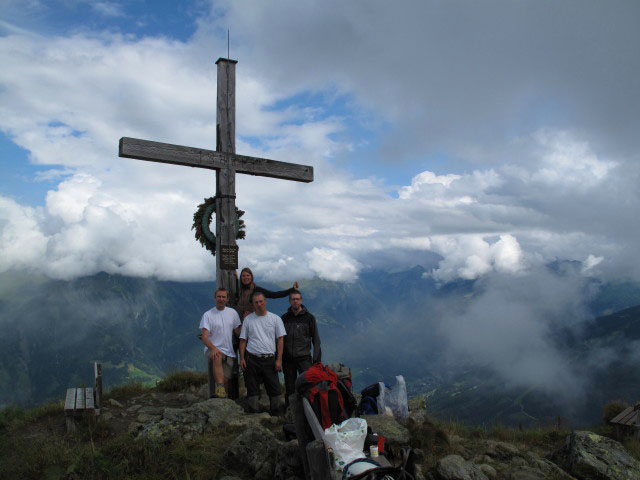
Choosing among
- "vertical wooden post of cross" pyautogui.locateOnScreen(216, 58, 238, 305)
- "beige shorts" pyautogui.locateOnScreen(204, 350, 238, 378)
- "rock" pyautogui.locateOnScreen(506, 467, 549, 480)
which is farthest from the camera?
"vertical wooden post of cross" pyautogui.locateOnScreen(216, 58, 238, 305)

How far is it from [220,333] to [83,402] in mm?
2479

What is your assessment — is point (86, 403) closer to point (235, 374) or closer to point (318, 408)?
point (235, 374)

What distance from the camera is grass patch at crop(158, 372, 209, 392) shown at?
10.4 m

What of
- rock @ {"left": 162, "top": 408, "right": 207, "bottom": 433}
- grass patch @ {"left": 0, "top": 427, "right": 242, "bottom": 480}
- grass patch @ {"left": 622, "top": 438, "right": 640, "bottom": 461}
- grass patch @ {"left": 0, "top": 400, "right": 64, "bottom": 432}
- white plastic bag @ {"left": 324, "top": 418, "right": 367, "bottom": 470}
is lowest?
grass patch @ {"left": 622, "top": 438, "right": 640, "bottom": 461}

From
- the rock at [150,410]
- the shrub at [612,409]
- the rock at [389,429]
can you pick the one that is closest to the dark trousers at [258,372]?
the rock at [150,410]

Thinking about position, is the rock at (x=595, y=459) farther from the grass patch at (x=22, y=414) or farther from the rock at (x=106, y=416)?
the grass patch at (x=22, y=414)

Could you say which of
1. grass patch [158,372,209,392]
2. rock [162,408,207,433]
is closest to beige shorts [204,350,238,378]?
rock [162,408,207,433]

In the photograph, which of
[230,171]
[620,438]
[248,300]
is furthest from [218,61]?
[620,438]

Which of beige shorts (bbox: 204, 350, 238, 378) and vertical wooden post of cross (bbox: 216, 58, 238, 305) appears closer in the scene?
beige shorts (bbox: 204, 350, 238, 378)

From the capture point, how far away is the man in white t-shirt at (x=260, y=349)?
7770mm

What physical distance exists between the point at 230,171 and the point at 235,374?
4063mm

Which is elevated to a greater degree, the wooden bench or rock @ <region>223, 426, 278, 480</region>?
the wooden bench

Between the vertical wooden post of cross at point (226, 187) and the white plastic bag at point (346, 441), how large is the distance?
16.0 ft

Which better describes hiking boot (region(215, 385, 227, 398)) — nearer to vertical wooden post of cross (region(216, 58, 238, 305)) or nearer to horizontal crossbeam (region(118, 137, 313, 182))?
vertical wooden post of cross (region(216, 58, 238, 305))
